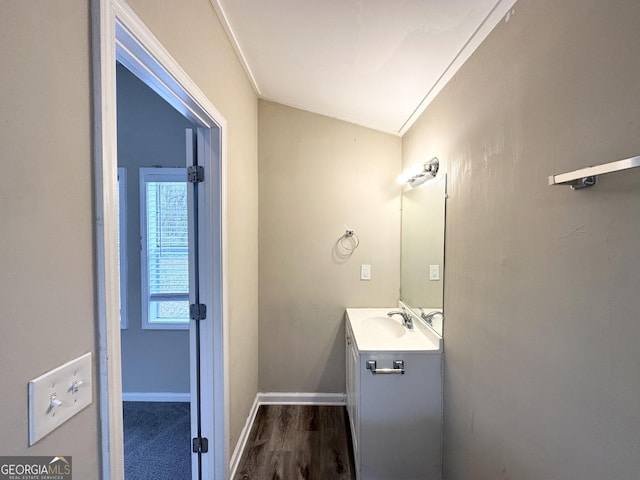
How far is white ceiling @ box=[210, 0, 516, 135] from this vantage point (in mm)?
1280

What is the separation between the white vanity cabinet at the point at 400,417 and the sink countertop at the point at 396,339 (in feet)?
0.08

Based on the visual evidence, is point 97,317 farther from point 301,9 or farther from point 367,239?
point 367,239

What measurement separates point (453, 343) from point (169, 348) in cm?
236

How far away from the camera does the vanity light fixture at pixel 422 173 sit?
1.84 m

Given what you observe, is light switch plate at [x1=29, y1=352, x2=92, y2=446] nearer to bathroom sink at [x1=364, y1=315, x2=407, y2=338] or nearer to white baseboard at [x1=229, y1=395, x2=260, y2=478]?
white baseboard at [x1=229, y1=395, x2=260, y2=478]

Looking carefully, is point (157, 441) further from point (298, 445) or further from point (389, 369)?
point (389, 369)

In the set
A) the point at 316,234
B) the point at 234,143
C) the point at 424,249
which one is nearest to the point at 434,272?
the point at 424,249

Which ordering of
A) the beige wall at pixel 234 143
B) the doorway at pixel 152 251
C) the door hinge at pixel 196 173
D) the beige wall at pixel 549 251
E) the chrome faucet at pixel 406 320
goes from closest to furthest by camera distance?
the beige wall at pixel 549 251, the beige wall at pixel 234 143, the door hinge at pixel 196 173, the chrome faucet at pixel 406 320, the doorway at pixel 152 251

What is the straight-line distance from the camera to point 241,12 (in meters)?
1.46

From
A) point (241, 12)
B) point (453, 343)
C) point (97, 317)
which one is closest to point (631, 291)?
point (453, 343)

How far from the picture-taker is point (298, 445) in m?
2.11

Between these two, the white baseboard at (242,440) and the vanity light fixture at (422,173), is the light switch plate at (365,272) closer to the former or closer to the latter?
the vanity light fixture at (422,173)

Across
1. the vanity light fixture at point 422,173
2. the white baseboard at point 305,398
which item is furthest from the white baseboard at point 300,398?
the vanity light fixture at point 422,173

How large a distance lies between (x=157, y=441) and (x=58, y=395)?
207cm
